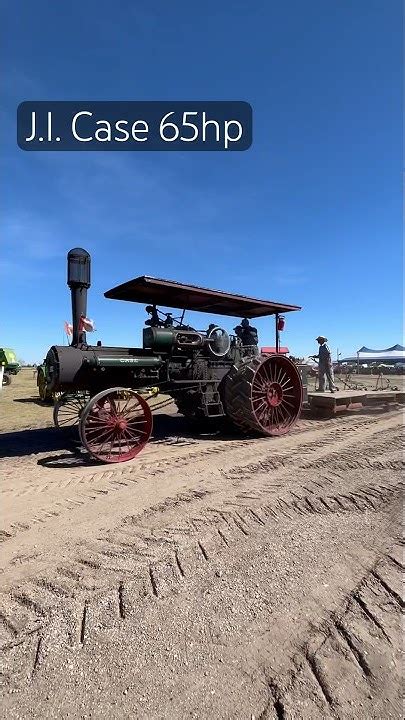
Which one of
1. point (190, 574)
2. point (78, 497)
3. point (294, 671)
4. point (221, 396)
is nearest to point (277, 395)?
point (221, 396)

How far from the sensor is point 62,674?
1962mm

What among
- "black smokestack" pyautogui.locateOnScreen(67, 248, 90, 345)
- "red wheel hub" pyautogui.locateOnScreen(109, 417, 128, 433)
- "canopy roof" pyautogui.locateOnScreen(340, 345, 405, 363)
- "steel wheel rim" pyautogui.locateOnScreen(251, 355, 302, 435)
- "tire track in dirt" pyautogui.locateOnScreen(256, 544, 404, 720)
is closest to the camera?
"tire track in dirt" pyautogui.locateOnScreen(256, 544, 404, 720)

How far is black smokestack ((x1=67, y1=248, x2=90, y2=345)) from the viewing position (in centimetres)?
667

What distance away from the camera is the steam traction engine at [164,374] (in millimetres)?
6133

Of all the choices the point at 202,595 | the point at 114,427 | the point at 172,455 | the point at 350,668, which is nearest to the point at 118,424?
the point at 114,427

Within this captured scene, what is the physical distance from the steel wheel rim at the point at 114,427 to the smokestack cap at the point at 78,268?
199 cm

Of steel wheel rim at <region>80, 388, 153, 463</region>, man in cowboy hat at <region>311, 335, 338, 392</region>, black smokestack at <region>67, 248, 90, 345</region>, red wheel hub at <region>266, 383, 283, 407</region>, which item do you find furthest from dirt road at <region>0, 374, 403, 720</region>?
man in cowboy hat at <region>311, 335, 338, 392</region>

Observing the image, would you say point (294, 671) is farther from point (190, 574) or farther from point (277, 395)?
point (277, 395)

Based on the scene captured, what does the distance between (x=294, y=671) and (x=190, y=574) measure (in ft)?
3.19

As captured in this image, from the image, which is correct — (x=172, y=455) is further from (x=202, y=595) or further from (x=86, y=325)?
(x=202, y=595)

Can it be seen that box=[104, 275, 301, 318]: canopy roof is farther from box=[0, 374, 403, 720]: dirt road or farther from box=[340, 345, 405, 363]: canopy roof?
box=[340, 345, 405, 363]: canopy roof

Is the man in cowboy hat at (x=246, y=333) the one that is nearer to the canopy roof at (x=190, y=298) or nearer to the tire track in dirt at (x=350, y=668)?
the canopy roof at (x=190, y=298)

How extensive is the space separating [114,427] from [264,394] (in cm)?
313

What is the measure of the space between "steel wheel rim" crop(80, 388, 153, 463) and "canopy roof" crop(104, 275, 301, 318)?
6.45 ft
